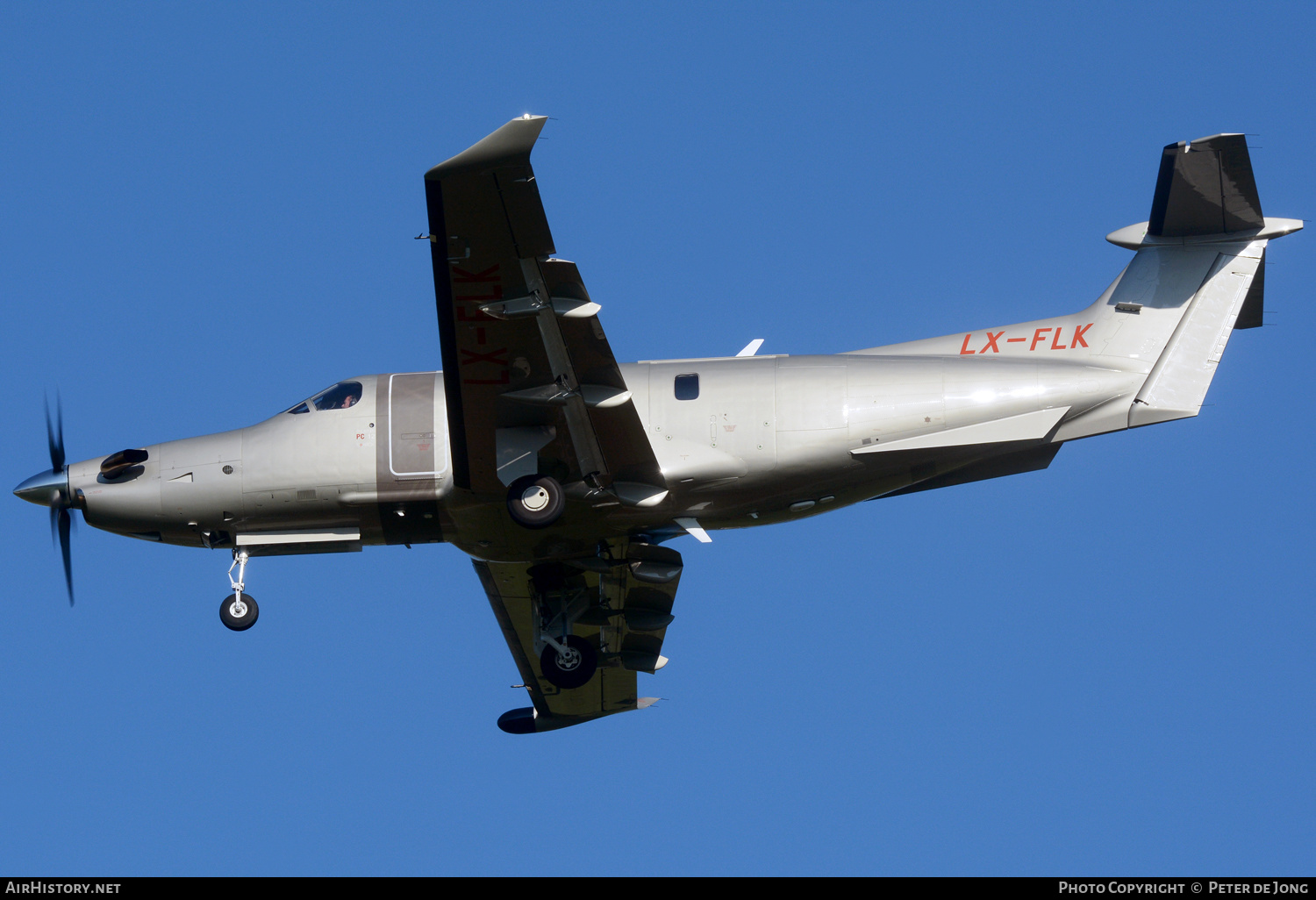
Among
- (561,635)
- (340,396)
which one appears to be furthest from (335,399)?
(561,635)

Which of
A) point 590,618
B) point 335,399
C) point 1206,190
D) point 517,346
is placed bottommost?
point 590,618

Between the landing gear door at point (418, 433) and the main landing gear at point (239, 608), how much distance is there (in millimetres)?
3207

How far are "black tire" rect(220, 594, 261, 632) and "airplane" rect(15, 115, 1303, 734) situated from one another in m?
0.03

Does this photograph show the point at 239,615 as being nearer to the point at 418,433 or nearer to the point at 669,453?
the point at 418,433

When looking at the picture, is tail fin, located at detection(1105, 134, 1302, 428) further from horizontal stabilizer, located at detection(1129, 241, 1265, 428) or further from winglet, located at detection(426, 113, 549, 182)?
winglet, located at detection(426, 113, 549, 182)

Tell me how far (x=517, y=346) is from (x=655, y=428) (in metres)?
2.58

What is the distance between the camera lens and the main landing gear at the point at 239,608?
21.5 meters

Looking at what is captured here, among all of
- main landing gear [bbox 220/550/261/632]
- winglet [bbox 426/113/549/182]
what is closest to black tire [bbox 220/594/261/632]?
main landing gear [bbox 220/550/261/632]

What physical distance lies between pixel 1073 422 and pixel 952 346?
221 centimetres

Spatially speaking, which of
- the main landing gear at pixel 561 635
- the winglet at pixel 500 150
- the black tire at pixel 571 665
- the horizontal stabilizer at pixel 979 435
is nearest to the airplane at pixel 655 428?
the horizontal stabilizer at pixel 979 435

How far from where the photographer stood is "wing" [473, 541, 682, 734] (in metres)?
22.0

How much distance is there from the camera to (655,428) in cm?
2012

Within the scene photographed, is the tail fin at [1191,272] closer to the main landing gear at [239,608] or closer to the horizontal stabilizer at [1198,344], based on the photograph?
the horizontal stabilizer at [1198,344]
